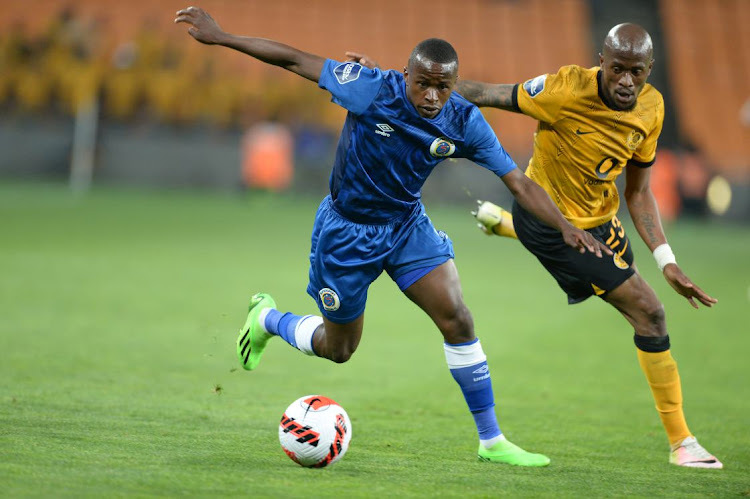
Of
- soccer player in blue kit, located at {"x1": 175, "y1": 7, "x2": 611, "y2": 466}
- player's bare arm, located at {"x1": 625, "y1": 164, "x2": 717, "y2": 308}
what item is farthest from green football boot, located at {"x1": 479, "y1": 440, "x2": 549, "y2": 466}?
player's bare arm, located at {"x1": 625, "y1": 164, "x2": 717, "y2": 308}

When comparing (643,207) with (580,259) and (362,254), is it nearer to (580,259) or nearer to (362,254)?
(580,259)

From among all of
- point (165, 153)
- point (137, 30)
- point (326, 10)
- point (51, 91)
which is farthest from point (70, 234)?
point (326, 10)

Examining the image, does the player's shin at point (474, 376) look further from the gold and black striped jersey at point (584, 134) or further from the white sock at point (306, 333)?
the gold and black striped jersey at point (584, 134)

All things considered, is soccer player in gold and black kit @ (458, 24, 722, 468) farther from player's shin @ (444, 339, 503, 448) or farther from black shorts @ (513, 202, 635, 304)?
player's shin @ (444, 339, 503, 448)

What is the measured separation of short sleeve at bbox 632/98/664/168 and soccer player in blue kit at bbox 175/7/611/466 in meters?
0.95

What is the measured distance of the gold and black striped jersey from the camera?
5523 millimetres

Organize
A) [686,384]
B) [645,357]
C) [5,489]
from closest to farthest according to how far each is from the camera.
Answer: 1. [5,489]
2. [645,357]
3. [686,384]

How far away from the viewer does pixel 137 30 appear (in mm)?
Answer: 24484

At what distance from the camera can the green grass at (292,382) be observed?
14.6ft

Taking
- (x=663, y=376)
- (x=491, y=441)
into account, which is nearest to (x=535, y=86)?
(x=663, y=376)

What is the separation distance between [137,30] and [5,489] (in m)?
22.1

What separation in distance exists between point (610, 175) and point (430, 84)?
1.49 m

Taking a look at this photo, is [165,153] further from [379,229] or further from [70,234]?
[379,229]

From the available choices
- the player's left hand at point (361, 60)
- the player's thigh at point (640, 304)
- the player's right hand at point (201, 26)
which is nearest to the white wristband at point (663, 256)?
the player's thigh at point (640, 304)
